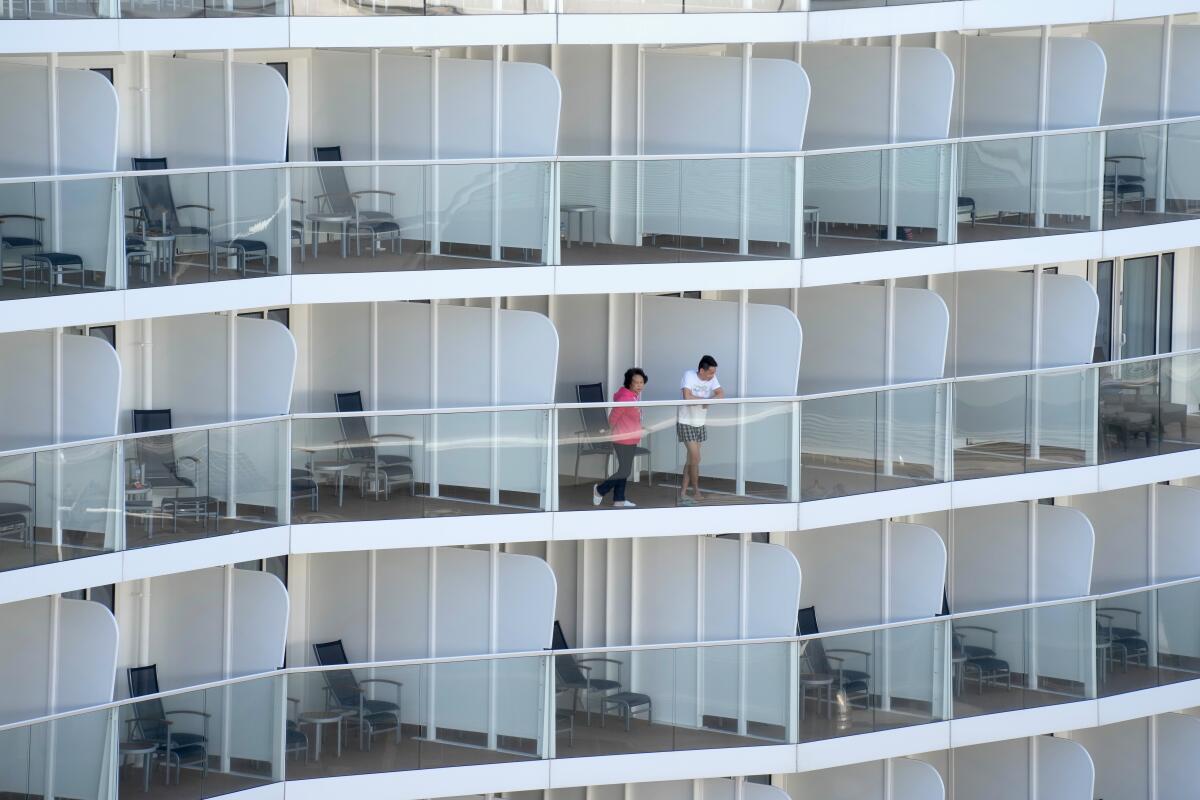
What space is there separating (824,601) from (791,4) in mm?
5892

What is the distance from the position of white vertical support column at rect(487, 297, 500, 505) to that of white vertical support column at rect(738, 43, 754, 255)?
7.75 feet

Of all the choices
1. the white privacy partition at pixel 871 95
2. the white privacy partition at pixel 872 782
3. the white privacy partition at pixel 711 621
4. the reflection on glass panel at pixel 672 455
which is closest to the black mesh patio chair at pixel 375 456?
the reflection on glass panel at pixel 672 455

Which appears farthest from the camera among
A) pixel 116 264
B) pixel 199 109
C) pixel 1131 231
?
pixel 1131 231

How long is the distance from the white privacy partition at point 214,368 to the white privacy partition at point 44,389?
4.56 feet

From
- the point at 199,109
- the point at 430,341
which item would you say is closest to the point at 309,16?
the point at 199,109

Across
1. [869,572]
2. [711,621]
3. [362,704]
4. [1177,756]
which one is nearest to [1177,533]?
[1177,756]

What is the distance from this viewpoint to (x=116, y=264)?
81.7ft

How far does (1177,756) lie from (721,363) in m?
6.83

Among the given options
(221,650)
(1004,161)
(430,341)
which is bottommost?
(221,650)

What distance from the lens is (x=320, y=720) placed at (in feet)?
86.7

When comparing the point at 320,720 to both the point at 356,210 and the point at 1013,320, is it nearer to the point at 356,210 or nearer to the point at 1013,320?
the point at 356,210

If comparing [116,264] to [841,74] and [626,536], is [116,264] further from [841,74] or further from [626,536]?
[841,74]

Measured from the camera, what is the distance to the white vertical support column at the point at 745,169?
26.9 meters

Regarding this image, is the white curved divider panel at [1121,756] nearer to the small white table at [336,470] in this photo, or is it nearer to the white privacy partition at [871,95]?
the white privacy partition at [871,95]
